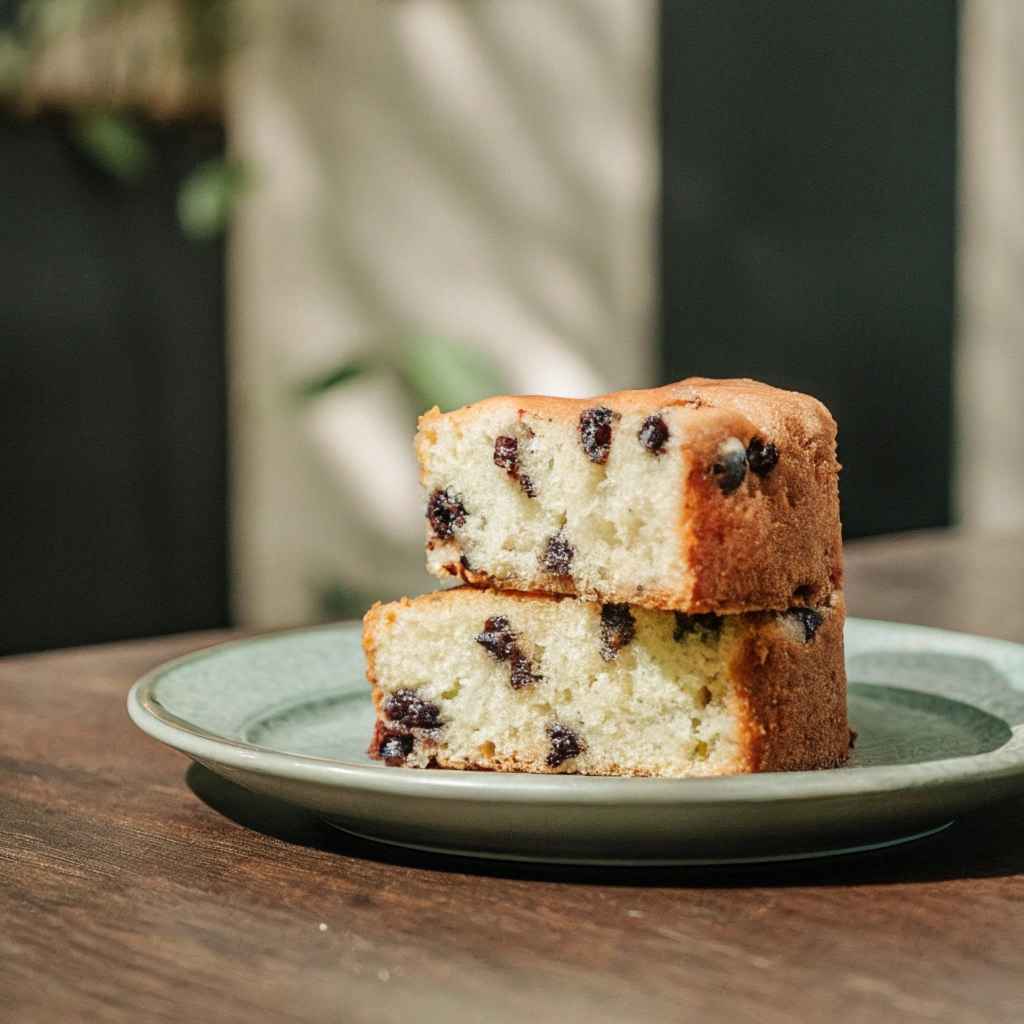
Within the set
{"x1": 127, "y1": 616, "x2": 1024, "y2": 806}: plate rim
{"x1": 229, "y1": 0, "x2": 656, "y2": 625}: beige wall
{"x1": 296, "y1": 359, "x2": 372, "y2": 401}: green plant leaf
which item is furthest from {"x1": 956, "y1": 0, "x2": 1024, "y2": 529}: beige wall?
{"x1": 127, "y1": 616, "x2": 1024, "y2": 806}: plate rim

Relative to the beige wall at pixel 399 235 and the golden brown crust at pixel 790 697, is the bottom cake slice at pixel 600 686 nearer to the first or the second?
the golden brown crust at pixel 790 697

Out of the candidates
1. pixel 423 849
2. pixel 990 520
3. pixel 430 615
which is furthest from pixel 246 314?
pixel 423 849

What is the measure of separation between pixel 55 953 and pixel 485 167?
125 inches

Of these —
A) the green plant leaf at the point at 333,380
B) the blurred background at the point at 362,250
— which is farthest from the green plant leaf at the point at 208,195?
the green plant leaf at the point at 333,380

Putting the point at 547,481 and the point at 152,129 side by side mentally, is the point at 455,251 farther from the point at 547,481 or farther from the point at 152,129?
the point at 547,481

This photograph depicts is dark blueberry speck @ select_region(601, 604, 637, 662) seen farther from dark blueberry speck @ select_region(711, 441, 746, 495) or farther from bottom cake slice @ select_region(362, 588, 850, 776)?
dark blueberry speck @ select_region(711, 441, 746, 495)

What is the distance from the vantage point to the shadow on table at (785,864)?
2.50ft

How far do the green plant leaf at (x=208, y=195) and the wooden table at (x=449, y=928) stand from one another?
2724 mm

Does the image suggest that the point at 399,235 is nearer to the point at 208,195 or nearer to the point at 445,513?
the point at 208,195

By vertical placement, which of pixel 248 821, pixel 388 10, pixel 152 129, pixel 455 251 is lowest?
pixel 248 821

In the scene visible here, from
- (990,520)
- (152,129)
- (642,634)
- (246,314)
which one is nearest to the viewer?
(642,634)

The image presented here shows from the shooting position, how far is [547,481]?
1016 millimetres

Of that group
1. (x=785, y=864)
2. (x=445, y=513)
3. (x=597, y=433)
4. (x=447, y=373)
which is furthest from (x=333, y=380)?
(x=785, y=864)

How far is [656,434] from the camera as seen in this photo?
939mm
